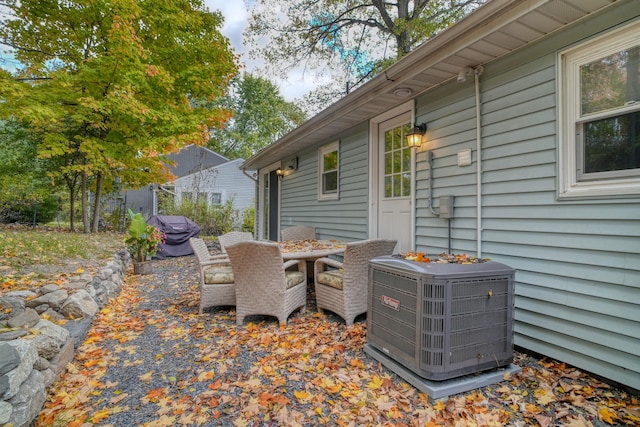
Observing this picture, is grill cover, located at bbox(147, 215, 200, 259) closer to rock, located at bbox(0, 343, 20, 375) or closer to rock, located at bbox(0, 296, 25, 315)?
rock, located at bbox(0, 296, 25, 315)

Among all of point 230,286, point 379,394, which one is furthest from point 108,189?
point 379,394

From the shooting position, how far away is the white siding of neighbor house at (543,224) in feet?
6.94

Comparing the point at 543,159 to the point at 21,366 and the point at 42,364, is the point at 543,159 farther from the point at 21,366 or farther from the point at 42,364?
the point at 42,364

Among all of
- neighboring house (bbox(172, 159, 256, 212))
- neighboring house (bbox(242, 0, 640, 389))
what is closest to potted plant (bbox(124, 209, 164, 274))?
neighboring house (bbox(242, 0, 640, 389))

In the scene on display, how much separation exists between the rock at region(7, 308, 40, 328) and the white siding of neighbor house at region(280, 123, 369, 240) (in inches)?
150

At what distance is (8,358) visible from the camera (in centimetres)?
170

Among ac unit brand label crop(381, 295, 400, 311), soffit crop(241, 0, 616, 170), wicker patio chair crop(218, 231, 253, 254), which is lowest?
ac unit brand label crop(381, 295, 400, 311)

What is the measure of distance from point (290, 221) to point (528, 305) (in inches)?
227

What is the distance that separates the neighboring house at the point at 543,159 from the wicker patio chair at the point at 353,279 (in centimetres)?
84

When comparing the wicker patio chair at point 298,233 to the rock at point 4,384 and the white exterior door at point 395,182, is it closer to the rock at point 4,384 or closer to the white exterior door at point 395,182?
the white exterior door at point 395,182

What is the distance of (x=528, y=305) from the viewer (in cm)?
264

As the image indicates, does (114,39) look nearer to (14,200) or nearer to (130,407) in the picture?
(130,407)

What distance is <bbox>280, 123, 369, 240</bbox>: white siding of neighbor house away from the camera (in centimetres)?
498

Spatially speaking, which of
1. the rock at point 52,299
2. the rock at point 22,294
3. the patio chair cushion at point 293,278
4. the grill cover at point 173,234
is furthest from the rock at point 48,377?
the grill cover at point 173,234
